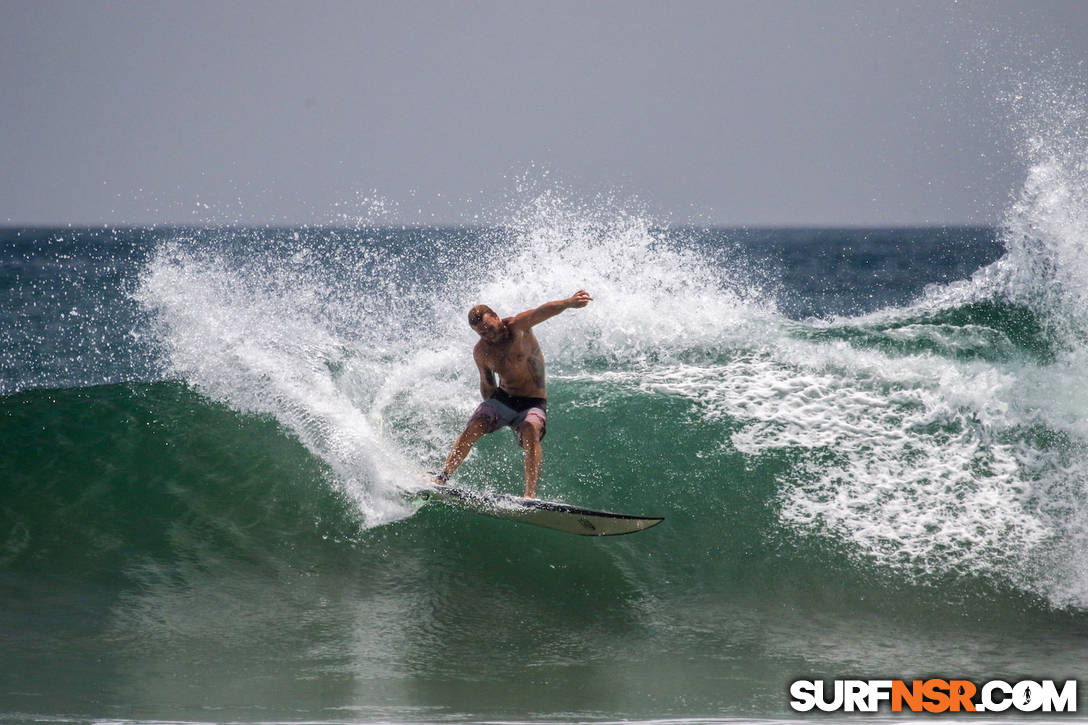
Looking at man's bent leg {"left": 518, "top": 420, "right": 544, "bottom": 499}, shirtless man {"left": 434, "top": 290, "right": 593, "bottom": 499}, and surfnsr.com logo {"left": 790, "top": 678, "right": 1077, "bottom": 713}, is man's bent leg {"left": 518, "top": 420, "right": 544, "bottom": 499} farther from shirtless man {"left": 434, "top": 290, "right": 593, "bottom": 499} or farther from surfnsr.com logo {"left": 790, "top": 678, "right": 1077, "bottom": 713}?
surfnsr.com logo {"left": 790, "top": 678, "right": 1077, "bottom": 713}

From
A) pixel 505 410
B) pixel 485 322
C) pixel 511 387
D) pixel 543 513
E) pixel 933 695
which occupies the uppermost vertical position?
pixel 485 322

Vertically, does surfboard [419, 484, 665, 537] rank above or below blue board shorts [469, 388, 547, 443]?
below

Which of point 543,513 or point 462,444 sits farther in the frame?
point 462,444

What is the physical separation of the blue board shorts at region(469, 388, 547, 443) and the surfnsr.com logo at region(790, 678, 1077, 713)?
270cm

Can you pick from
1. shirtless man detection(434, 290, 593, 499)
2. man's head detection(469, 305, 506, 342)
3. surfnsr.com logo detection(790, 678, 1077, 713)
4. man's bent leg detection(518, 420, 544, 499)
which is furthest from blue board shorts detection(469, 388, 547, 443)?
surfnsr.com logo detection(790, 678, 1077, 713)

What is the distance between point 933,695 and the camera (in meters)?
5.13

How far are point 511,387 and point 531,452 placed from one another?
53 cm

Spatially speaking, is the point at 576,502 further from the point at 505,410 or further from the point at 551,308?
the point at 551,308

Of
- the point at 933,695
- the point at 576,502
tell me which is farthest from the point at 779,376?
the point at 933,695

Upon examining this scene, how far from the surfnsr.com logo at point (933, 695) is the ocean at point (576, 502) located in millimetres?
116

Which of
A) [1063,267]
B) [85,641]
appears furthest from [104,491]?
[1063,267]

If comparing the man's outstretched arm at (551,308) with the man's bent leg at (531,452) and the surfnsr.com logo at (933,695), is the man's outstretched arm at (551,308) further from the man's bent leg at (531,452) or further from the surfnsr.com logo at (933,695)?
the surfnsr.com logo at (933,695)

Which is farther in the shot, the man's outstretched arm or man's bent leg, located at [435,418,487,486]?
man's bent leg, located at [435,418,487,486]

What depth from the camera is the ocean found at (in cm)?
538
